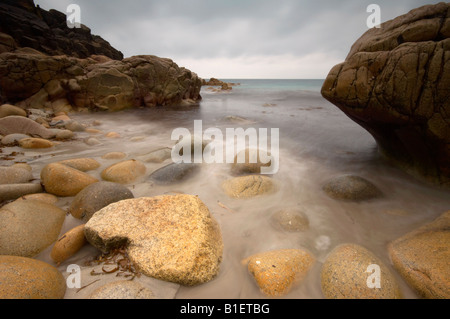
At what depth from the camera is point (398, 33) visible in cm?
372

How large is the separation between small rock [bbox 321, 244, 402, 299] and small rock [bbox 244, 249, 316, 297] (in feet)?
0.73

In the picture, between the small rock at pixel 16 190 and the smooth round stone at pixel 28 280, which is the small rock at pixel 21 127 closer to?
the small rock at pixel 16 190

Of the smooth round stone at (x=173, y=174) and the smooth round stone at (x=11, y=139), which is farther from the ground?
the smooth round stone at (x=11, y=139)

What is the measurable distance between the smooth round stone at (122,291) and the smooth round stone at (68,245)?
2.51 ft

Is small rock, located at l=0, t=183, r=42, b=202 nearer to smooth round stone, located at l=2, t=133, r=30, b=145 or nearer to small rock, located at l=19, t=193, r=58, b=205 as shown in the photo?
small rock, located at l=19, t=193, r=58, b=205

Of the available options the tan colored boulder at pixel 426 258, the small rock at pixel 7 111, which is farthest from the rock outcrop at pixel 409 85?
the small rock at pixel 7 111

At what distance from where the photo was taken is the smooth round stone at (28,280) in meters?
1.59

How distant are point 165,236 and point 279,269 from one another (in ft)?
4.24

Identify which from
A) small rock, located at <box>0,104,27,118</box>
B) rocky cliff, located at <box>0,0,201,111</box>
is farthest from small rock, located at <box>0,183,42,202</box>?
rocky cliff, located at <box>0,0,201,111</box>

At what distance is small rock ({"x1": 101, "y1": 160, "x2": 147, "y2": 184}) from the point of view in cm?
411

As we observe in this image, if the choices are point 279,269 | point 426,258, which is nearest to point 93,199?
point 279,269

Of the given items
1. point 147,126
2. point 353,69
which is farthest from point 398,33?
point 147,126
